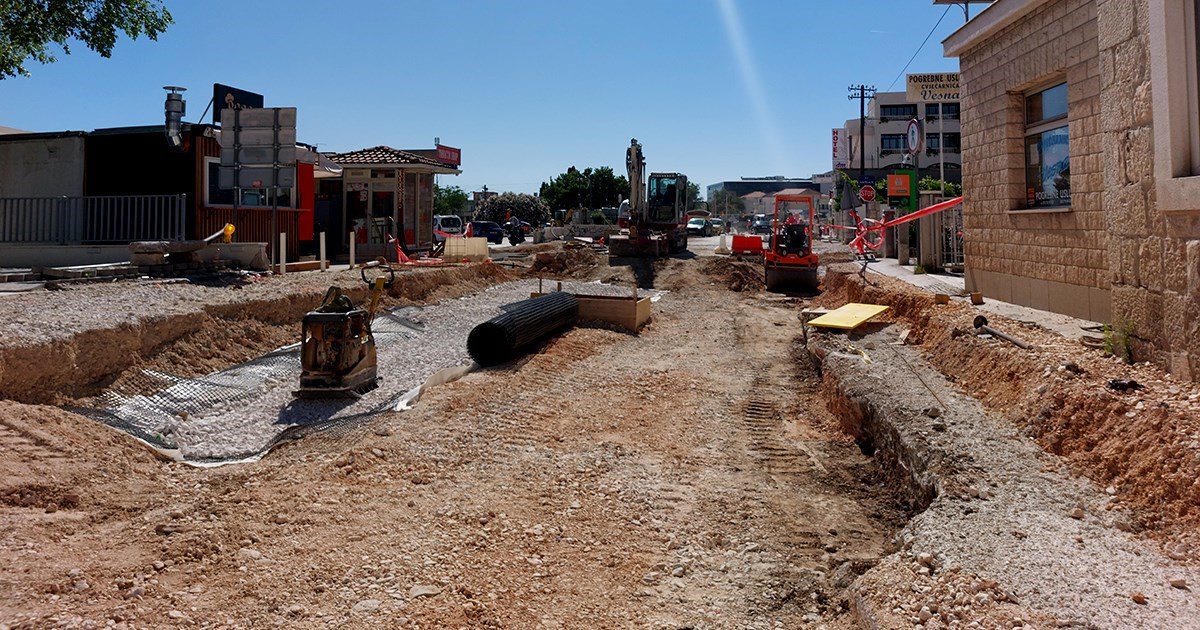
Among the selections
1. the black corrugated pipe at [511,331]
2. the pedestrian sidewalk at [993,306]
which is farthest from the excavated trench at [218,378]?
the pedestrian sidewalk at [993,306]

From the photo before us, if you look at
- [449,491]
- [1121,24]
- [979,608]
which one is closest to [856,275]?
[1121,24]

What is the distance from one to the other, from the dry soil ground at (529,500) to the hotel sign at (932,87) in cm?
4690

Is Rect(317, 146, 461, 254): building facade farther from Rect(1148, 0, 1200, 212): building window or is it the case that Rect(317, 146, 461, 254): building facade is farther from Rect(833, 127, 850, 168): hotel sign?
Rect(833, 127, 850, 168): hotel sign

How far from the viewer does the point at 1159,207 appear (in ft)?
21.4

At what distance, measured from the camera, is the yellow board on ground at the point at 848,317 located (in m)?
12.7

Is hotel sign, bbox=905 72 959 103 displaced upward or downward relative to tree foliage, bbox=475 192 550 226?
upward

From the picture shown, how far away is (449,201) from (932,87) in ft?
179

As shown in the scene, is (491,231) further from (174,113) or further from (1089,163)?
(1089,163)

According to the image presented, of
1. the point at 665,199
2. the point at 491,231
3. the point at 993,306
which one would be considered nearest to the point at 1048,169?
the point at 993,306

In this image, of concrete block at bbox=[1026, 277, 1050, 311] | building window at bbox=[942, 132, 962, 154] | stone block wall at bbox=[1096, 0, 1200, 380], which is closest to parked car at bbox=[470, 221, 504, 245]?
concrete block at bbox=[1026, 277, 1050, 311]

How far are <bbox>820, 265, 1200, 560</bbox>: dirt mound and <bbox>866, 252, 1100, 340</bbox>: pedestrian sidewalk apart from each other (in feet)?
0.98

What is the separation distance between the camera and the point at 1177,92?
6.36 m

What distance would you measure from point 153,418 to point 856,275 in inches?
581

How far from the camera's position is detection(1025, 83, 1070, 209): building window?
34.6ft
